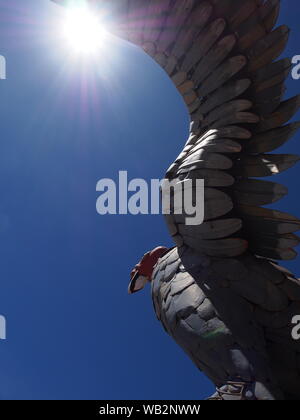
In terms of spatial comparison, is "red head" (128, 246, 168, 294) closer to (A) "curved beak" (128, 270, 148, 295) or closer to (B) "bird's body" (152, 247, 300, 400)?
(A) "curved beak" (128, 270, 148, 295)

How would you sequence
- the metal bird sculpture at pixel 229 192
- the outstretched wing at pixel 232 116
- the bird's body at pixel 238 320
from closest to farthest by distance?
the bird's body at pixel 238 320
the metal bird sculpture at pixel 229 192
the outstretched wing at pixel 232 116

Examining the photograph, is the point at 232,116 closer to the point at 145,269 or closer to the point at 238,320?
the point at 238,320

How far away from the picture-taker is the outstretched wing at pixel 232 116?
3527 mm

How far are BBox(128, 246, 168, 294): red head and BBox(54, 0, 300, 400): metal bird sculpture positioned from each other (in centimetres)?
82

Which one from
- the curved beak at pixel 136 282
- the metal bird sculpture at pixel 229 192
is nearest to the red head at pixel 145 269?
the curved beak at pixel 136 282

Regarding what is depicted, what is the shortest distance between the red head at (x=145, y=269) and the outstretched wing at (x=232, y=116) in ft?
Result: 3.70

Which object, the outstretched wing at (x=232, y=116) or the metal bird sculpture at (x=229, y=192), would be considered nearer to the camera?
the metal bird sculpture at (x=229, y=192)

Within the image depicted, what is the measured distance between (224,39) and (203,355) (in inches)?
114

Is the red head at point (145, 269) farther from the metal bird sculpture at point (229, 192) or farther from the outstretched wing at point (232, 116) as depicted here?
the outstretched wing at point (232, 116)

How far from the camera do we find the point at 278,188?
11.6 feet

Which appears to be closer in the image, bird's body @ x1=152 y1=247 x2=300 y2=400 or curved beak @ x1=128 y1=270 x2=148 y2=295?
bird's body @ x1=152 y1=247 x2=300 y2=400

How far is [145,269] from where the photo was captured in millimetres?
4832

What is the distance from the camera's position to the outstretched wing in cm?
353

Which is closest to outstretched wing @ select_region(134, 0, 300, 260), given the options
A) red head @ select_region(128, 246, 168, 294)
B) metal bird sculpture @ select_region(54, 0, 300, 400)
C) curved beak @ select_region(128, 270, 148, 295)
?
metal bird sculpture @ select_region(54, 0, 300, 400)
